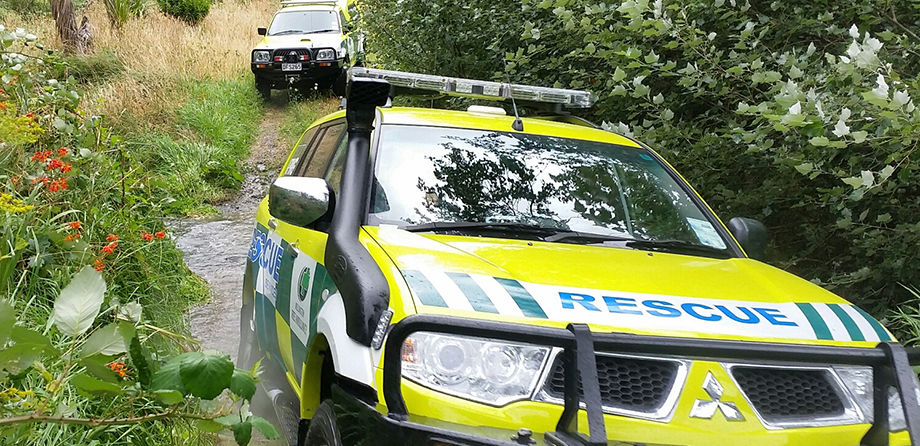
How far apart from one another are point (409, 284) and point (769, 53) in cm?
330

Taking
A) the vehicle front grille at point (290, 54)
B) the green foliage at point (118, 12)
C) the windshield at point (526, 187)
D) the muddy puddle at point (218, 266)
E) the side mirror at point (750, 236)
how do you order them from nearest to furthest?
the windshield at point (526, 187), the side mirror at point (750, 236), the muddy puddle at point (218, 266), the vehicle front grille at point (290, 54), the green foliage at point (118, 12)

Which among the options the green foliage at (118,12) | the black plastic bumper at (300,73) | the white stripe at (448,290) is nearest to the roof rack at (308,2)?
the black plastic bumper at (300,73)

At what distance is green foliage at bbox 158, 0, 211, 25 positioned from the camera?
19.7m

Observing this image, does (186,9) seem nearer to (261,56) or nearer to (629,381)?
(261,56)

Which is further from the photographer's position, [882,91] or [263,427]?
[882,91]

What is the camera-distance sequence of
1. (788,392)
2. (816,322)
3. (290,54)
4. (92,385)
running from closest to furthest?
(92,385), (788,392), (816,322), (290,54)

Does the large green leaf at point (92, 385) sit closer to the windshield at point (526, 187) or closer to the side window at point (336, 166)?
the windshield at point (526, 187)

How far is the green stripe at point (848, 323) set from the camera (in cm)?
243

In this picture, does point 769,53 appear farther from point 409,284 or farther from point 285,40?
point 285,40

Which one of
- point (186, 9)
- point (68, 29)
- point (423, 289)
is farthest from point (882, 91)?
point (186, 9)

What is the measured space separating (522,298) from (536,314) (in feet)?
0.34

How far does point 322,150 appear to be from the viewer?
13.5ft

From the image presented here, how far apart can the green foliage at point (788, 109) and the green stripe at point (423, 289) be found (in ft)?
5.69

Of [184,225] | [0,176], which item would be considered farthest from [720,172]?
[184,225]
